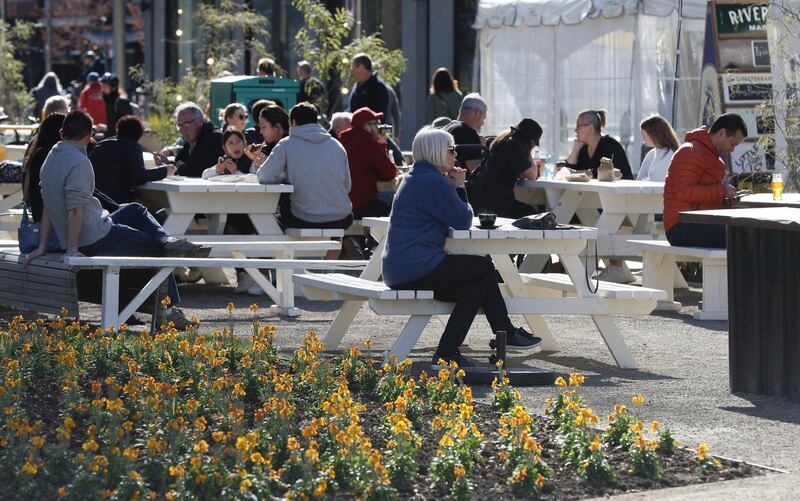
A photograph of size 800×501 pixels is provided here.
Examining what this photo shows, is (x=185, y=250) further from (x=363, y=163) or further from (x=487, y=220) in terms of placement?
(x=363, y=163)

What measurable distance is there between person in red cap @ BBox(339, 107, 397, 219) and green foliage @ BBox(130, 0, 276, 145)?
13171 millimetres

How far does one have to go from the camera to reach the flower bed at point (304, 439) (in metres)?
5.92

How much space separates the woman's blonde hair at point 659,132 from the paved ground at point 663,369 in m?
1.41

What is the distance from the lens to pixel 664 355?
389 inches

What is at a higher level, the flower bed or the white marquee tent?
the white marquee tent

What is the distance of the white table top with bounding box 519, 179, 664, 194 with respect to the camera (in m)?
12.8

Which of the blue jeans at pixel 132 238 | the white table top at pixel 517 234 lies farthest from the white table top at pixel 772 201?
the blue jeans at pixel 132 238

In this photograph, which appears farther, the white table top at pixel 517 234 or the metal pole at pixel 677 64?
the metal pole at pixel 677 64

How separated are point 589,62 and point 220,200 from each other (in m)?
9.19

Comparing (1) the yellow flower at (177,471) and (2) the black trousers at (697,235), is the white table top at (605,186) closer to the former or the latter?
(2) the black trousers at (697,235)

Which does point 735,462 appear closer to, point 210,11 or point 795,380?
point 795,380

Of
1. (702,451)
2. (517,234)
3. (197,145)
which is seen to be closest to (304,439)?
(702,451)

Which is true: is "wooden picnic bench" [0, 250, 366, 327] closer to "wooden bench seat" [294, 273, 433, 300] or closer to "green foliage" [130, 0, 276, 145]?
"wooden bench seat" [294, 273, 433, 300]

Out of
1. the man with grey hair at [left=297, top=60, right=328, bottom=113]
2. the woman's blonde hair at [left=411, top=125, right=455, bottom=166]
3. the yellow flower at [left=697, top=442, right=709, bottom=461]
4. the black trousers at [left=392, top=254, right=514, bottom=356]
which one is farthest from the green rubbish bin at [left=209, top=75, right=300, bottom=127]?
the yellow flower at [left=697, top=442, right=709, bottom=461]
